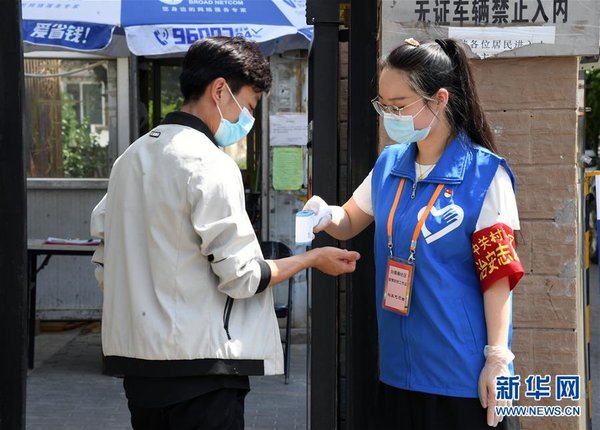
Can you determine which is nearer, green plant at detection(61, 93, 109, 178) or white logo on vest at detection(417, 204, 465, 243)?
white logo on vest at detection(417, 204, 465, 243)

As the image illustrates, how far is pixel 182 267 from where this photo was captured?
2557 millimetres

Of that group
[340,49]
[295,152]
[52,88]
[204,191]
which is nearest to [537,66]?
[340,49]

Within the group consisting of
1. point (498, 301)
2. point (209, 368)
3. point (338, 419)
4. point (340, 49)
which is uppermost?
point (340, 49)

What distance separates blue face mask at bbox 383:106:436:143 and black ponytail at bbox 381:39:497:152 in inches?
3.0

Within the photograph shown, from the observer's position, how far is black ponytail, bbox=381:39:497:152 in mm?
2645

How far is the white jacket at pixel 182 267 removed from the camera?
255cm

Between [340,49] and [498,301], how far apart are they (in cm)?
148

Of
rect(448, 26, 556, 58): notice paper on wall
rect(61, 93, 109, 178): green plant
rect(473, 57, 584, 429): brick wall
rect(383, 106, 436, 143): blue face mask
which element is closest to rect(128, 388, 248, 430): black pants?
rect(383, 106, 436, 143): blue face mask

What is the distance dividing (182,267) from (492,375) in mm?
909

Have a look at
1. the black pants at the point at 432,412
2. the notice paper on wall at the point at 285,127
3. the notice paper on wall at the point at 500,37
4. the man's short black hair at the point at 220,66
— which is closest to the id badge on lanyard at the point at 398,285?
the black pants at the point at 432,412

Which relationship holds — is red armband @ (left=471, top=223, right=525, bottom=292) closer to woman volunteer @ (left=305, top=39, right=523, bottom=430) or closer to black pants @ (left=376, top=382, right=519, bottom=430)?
woman volunteer @ (left=305, top=39, right=523, bottom=430)

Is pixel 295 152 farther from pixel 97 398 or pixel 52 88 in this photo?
pixel 97 398

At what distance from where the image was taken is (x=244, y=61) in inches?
108

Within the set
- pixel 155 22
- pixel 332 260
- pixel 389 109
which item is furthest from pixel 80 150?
pixel 389 109
